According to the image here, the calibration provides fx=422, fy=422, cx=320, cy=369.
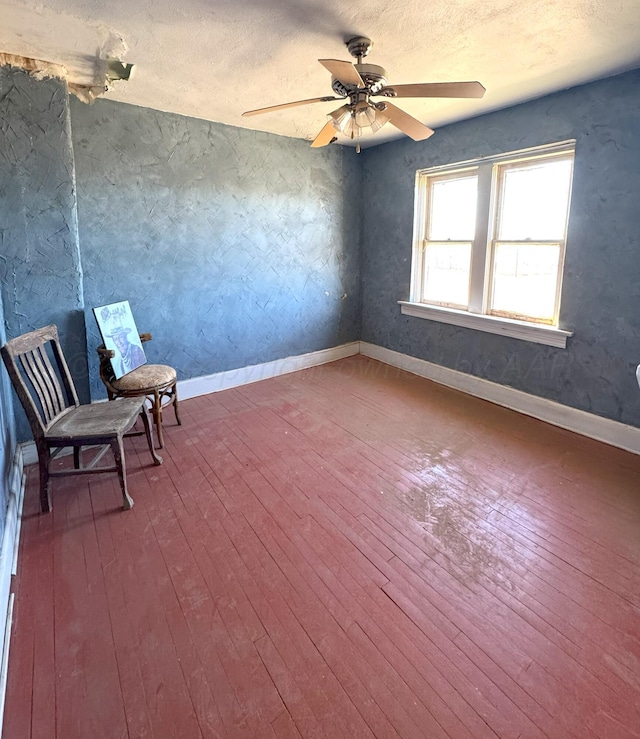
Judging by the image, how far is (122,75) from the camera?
2.53 meters

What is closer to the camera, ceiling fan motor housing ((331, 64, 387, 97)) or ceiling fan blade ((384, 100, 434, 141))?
ceiling fan motor housing ((331, 64, 387, 97))

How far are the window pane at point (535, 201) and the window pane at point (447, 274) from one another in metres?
0.44

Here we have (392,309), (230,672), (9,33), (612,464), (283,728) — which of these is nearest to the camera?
(283,728)

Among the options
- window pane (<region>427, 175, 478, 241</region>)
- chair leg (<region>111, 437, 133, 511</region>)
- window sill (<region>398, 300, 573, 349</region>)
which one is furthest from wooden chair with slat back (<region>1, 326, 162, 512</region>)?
window pane (<region>427, 175, 478, 241</region>)

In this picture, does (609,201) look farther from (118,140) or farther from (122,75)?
(118,140)

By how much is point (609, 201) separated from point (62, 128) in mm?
3544

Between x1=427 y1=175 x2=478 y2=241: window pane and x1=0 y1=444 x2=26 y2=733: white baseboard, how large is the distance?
150 inches

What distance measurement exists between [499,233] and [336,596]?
3.12m

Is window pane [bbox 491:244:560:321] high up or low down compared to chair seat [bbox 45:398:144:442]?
up

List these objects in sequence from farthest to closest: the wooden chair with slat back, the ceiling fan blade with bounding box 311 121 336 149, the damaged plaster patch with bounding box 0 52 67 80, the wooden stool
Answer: the wooden stool
the ceiling fan blade with bounding box 311 121 336 149
the damaged plaster patch with bounding box 0 52 67 80
the wooden chair with slat back

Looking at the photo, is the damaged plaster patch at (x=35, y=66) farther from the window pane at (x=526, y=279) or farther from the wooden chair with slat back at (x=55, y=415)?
the window pane at (x=526, y=279)

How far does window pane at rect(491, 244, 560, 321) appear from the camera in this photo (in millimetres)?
3279

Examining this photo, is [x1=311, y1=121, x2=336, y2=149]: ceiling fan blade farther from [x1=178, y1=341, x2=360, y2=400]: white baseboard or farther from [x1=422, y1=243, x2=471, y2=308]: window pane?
[x1=178, y1=341, x2=360, y2=400]: white baseboard

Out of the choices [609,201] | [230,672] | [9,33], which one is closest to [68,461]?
[230,672]
